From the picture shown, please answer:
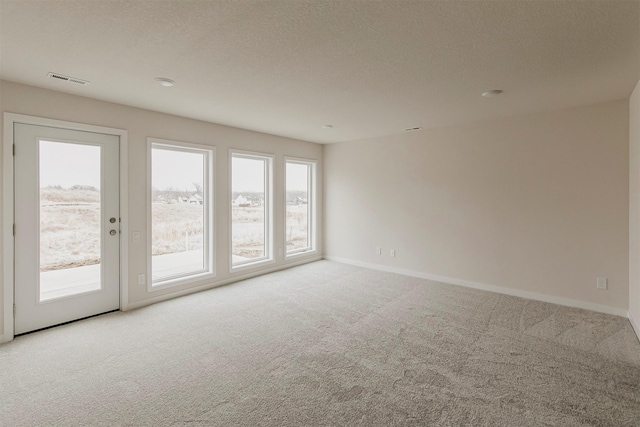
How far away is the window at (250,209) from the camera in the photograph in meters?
5.16

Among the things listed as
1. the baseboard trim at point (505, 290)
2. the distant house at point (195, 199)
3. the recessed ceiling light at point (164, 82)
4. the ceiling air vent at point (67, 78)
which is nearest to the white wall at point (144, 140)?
the distant house at point (195, 199)

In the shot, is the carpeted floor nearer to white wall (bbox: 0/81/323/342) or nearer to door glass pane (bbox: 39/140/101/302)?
door glass pane (bbox: 39/140/101/302)

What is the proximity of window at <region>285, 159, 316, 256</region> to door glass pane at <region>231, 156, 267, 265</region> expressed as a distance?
1.79 ft

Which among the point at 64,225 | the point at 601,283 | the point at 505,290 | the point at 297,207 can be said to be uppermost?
the point at 297,207

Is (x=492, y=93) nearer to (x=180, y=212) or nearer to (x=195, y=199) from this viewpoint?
(x=195, y=199)

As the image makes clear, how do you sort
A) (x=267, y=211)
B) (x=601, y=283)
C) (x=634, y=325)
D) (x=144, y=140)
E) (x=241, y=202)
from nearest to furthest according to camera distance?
1. (x=634, y=325)
2. (x=601, y=283)
3. (x=144, y=140)
4. (x=241, y=202)
5. (x=267, y=211)

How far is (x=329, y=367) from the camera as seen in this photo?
253 cm

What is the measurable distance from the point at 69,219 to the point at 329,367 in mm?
3290

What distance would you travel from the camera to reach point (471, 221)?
4730 millimetres

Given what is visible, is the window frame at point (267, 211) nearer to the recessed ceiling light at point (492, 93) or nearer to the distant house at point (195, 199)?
the distant house at point (195, 199)

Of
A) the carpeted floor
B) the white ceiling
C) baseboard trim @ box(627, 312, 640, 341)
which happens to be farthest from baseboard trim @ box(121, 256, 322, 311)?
baseboard trim @ box(627, 312, 640, 341)

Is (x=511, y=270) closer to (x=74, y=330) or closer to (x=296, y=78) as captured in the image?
(x=296, y=78)

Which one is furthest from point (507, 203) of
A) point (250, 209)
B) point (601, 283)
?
point (250, 209)

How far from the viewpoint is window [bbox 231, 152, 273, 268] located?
5.16 meters
